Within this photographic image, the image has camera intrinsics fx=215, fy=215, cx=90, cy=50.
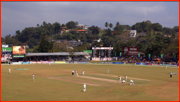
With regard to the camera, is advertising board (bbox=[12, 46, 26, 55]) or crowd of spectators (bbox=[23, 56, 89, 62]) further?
crowd of spectators (bbox=[23, 56, 89, 62])

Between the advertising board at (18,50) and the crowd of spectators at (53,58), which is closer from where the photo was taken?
the advertising board at (18,50)

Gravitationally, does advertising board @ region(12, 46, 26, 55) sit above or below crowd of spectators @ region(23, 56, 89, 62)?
above

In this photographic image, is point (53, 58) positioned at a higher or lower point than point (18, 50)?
lower

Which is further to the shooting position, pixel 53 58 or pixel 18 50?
pixel 53 58

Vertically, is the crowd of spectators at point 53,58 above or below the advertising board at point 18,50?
below

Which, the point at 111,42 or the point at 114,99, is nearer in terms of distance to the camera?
the point at 114,99

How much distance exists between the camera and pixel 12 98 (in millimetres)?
26000

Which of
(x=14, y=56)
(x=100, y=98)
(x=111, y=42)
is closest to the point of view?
(x=100, y=98)

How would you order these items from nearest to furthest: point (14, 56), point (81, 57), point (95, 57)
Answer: point (14, 56) < point (95, 57) < point (81, 57)

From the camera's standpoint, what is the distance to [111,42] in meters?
179

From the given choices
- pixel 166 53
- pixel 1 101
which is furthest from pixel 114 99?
pixel 166 53

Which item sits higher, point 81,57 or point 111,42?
point 111,42

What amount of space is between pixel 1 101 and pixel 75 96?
8.73 m

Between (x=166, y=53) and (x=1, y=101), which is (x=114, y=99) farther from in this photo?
(x=166, y=53)
